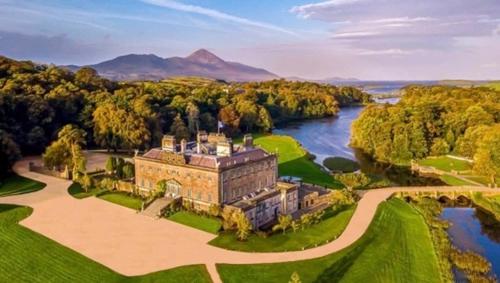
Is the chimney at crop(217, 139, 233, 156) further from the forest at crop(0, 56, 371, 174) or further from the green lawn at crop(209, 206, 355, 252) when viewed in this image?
the forest at crop(0, 56, 371, 174)

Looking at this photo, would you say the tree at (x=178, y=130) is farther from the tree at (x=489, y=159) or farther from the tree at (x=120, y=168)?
the tree at (x=489, y=159)

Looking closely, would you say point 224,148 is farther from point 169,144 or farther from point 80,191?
point 80,191

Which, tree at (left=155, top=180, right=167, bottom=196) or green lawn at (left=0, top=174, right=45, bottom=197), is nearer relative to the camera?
tree at (left=155, top=180, right=167, bottom=196)

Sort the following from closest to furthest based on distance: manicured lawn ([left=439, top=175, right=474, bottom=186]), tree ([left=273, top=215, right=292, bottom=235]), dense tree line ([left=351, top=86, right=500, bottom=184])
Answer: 1. tree ([left=273, top=215, right=292, bottom=235])
2. manicured lawn ([left=439, top=175, right=474, bottom=186])
3. dense tree line ([left=351, top=86, right=500, bottom=184])

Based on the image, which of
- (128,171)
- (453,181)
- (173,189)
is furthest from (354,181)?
(128,171)

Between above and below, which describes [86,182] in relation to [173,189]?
below

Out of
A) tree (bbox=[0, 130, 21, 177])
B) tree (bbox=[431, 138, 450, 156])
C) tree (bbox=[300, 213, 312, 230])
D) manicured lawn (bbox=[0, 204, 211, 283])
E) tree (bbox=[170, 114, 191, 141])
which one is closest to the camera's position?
manicured lawn (bbox=[0, 204, 211, 283])

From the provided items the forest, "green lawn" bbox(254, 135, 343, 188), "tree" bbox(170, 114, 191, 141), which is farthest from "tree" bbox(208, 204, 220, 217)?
"tree" bbox(170, 114, 191, 141)
